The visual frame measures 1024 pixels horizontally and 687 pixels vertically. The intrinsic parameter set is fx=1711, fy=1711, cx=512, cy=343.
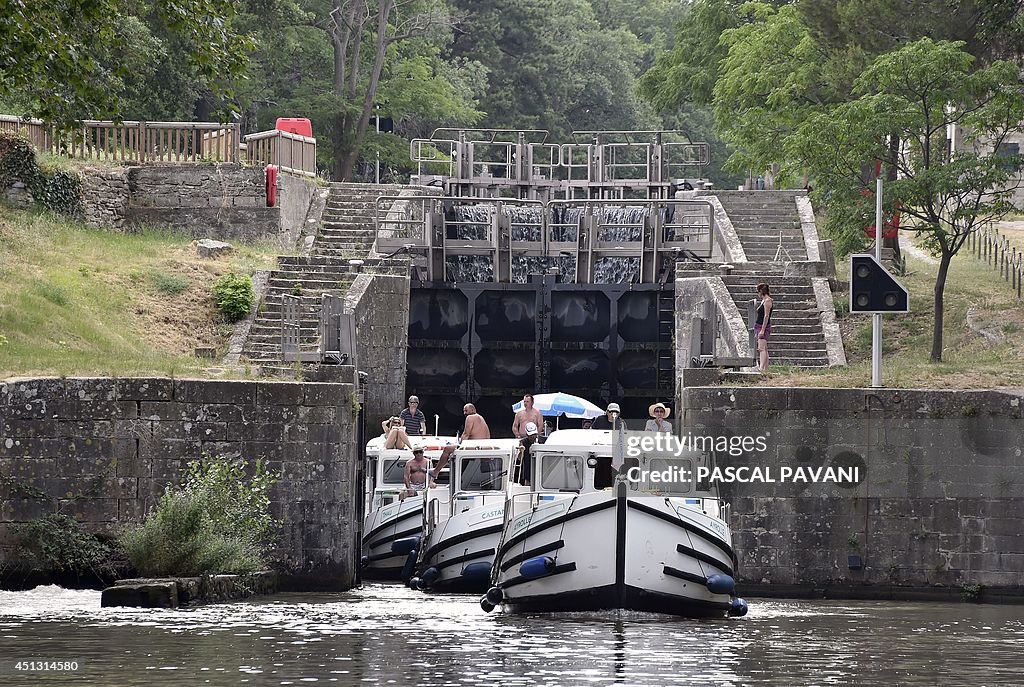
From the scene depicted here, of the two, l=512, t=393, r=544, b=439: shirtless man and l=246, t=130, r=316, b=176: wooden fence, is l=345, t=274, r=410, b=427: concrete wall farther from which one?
l=512, t=393, r=544, b=439: shirtless man

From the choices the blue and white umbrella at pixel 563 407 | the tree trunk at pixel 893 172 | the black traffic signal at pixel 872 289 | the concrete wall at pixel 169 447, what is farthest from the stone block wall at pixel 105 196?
the black traffic signal at pixel 872 289

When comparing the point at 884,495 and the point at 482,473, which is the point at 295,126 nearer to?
the point at 482,473

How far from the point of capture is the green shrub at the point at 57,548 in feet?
63.5

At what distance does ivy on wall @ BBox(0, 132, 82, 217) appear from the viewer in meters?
31.9

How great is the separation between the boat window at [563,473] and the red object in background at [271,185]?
51.0 feet

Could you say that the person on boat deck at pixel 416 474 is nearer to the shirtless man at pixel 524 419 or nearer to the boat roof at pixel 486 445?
the boat roof at pixel 486 445

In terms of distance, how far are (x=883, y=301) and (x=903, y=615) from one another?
12.8 ft

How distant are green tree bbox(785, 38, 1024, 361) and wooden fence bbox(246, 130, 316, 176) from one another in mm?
12449

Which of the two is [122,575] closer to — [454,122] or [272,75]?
[272,75]

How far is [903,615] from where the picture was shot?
19062mm

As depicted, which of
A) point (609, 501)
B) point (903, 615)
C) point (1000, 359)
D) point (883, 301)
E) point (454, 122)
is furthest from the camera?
point (454, 122)

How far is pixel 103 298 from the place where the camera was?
2786 cm

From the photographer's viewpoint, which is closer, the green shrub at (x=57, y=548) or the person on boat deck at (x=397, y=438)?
the green shrub at (x=57, y=548)

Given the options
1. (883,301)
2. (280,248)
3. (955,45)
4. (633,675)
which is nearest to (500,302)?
(280,248)
